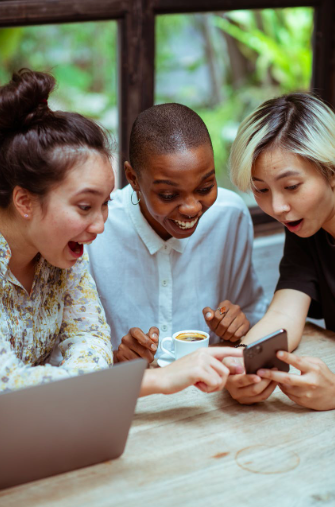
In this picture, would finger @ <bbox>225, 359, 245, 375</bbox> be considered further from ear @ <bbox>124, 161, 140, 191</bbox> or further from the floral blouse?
ear @ <bbox>124, 161, 140, 191</bbox>

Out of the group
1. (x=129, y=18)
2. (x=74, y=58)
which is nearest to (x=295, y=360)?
(x=129, y=18)

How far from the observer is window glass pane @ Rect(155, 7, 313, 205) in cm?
307

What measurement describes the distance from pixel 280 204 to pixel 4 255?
68cm

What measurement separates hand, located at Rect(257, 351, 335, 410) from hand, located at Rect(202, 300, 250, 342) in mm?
347

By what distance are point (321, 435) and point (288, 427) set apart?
67 millimetres

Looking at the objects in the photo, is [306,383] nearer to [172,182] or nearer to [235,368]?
[235,368]

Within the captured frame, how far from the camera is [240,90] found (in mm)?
3590

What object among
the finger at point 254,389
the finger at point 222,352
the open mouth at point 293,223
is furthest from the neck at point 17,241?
the open mouth at point 293,223

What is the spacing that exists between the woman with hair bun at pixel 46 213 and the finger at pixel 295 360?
106mm

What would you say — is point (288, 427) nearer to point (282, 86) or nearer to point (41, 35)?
point (282, 86)

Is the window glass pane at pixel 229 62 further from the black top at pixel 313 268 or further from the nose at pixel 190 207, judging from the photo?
the nose at pixel 190 207

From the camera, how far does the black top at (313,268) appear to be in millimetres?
1749

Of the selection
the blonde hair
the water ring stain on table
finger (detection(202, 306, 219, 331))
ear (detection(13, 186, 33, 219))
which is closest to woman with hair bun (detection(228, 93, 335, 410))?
the blonde hair

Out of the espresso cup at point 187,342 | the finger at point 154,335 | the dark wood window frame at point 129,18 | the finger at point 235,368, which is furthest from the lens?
the dark wood window frame at point 129,18
